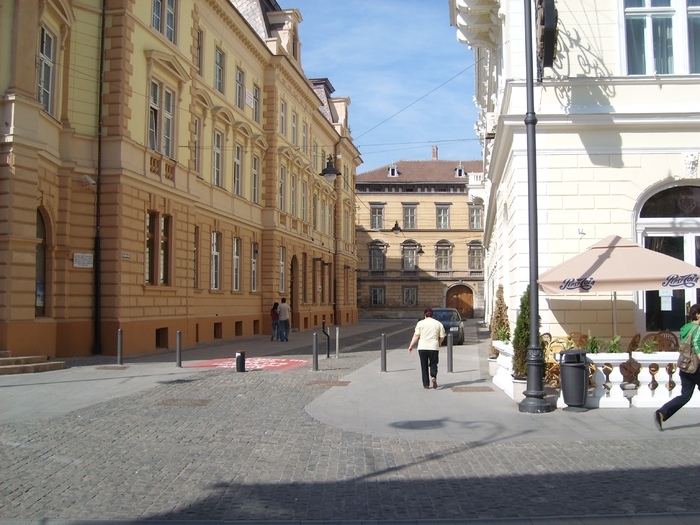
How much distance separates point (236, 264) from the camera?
29891 millimetres

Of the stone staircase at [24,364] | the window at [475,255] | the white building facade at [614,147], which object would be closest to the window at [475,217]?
the window at [475,255]

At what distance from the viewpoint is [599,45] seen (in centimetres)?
1348

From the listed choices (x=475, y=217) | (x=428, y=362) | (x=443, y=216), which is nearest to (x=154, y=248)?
(x=428, y=362)

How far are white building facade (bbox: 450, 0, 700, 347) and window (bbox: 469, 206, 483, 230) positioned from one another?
5537 cm

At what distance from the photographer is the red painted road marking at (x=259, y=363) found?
1743 cm

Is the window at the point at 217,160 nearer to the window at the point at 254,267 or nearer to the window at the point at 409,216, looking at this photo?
the window at the point at 254,267

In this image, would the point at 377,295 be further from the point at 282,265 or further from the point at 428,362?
the point at 428,362

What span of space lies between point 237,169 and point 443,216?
4220 cm

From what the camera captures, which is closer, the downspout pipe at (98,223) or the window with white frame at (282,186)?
the downspout pipe at (98,223)

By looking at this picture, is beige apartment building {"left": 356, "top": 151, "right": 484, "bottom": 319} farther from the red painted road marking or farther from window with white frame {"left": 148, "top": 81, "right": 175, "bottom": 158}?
the red painted road marking

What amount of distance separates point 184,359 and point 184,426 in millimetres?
10125

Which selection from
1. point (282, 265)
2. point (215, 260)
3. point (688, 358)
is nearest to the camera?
point (688, 358)

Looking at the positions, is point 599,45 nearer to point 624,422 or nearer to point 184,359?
point 624,422

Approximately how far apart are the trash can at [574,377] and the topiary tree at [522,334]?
2.37 feet
